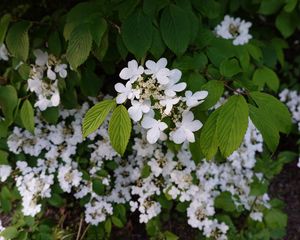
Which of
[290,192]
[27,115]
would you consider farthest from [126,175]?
[290,192]

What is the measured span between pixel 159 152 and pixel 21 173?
0.66 m

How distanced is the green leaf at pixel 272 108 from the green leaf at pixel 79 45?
1.95 feet

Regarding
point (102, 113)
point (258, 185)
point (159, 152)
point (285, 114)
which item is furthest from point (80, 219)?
point (285, 114)

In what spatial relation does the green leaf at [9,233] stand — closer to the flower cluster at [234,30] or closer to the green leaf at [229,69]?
the green leaf at [229,69]

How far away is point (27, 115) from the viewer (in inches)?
68.7

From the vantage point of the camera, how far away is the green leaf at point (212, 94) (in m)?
1.28

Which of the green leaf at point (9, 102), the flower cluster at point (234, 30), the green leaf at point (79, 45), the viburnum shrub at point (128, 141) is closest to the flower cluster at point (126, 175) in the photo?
the viburnum shrub at point (128, 141)

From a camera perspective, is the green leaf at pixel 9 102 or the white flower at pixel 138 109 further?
the green leaf at pixel 9 102

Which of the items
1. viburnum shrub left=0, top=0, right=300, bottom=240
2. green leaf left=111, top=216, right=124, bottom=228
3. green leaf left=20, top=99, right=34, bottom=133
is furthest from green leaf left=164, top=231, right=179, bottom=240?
green leaf left=20, top=99, right=34, bottom=133

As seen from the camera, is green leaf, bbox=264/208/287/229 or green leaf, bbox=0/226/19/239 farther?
green leaf, bbox=264/208/287/229

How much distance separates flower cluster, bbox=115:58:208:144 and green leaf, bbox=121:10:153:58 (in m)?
0.18

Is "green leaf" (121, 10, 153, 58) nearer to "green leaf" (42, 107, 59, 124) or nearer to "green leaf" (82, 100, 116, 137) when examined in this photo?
"green leaf" (82, 100, 116, 137)

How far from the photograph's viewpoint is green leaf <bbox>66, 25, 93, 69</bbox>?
1.46 m

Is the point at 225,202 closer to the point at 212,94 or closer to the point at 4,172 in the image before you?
the point at 212,94
